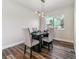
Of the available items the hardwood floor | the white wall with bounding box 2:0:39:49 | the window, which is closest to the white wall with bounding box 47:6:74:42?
the window

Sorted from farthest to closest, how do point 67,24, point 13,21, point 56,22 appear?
point 56,22 < point 67,24 < point 13,21

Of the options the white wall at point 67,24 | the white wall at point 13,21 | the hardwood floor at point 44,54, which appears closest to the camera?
the hardwood floor at point 44,54

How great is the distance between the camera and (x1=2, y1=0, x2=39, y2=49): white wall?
4.21 m

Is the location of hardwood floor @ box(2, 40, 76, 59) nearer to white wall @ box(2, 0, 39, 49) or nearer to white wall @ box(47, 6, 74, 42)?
white wall @ box(2, 0, 39, 49)

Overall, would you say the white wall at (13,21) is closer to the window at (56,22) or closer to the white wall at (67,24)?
the window at (56,22)

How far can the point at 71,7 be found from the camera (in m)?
5.05

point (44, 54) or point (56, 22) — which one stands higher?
point (56, 22)

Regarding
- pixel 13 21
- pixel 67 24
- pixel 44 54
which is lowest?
pixel 44 54

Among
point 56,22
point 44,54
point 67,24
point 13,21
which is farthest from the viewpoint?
point 56,22

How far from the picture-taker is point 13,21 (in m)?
4.68

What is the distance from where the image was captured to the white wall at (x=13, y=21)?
4.21 metres

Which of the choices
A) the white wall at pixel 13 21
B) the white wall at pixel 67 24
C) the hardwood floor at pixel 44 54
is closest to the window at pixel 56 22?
the white wall at pixel 67 24

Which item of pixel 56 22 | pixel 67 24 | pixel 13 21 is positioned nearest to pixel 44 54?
pixel 13 21

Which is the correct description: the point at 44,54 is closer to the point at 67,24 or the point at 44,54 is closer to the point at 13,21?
the point at 13,21
